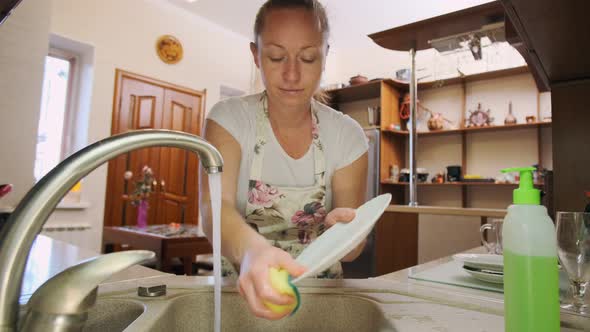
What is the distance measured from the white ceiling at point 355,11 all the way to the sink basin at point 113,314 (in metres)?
3.73

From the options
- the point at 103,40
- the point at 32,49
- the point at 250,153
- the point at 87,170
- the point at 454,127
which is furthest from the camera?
the point at 454,127

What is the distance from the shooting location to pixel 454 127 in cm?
468

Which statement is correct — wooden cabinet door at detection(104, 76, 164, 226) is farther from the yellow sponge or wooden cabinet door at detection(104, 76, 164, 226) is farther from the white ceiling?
the yellow sponge

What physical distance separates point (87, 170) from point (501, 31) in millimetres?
2495

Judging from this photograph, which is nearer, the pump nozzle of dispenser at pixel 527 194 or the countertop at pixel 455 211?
the pump nozzle of dispenser at pixel 527 194

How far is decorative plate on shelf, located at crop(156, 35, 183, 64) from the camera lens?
14.4 feet

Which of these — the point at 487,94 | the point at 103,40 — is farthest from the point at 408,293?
the point at 487,94

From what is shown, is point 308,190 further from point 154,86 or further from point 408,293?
point 154,86

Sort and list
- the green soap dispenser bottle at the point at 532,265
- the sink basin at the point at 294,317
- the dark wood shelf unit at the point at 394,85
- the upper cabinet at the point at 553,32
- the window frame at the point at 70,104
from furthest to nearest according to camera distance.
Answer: the dark wood shelf unit at the point at 394,85 → the window frame at the point at 70,104 → the upper cabinet at the point at 553,32 → the sink basin at the point at 294,317 → the green soap dispenser bottle at the point at 532,265

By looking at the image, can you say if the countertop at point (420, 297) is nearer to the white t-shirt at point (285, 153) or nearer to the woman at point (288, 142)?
the woman at point (288, 142)

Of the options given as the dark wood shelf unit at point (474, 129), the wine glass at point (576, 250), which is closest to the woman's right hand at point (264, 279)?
the wine glass at point (576, 250)

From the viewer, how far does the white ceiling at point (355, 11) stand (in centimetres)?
426

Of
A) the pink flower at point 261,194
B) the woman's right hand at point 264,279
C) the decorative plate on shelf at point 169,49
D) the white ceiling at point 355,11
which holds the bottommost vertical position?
the woman's right hand at point 264,279

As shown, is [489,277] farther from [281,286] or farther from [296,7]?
[296,7]
